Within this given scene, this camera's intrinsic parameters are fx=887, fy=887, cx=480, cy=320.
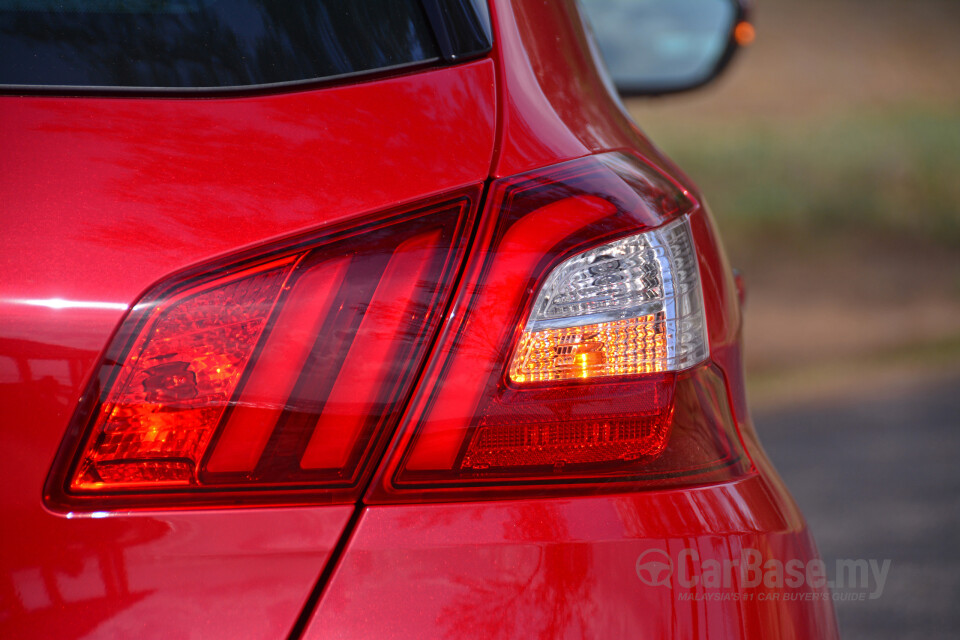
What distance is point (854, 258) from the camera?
853cm

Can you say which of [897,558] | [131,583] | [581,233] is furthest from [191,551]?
[897,558]

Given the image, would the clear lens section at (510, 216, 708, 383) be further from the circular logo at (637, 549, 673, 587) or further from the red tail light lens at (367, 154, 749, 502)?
the circular logo at (637, 549, 673, 587)

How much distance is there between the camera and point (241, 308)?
85 cm

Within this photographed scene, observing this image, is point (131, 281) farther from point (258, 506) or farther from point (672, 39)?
point (672, 39)

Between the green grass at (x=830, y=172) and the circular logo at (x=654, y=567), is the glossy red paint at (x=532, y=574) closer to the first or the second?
the circular logo at (x=654, y=567)

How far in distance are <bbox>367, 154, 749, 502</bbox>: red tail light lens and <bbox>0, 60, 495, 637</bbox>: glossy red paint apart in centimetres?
9

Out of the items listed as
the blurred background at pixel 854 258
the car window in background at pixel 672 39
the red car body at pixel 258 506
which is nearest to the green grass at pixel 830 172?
the blurred background at pixel 854 258

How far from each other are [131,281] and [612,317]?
1.56 feet

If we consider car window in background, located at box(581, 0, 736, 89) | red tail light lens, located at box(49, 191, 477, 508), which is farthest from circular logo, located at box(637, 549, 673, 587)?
car window in background, located at box(581, 0, 736, 89)

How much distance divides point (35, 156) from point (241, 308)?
0.25 meters

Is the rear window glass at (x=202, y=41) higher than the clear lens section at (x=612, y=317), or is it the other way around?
the rear window glass at (x=202, y=41)

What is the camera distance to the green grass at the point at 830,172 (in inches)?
355

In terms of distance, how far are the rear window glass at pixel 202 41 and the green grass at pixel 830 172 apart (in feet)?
26.9

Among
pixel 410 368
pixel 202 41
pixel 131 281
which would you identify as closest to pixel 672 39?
pixel 202 41
